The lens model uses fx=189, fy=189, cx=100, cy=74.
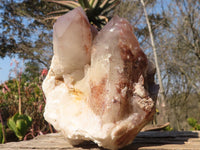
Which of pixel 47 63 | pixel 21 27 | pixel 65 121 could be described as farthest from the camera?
pixel 21 27

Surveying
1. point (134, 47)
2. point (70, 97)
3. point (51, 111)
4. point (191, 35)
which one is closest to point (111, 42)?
point (134, 47)

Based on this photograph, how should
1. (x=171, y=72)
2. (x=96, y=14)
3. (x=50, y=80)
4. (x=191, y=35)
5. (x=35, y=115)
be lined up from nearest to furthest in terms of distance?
(x=50, y=80), (x=35, y=115), (x=96, y=14), (x=191, y=35), (x=171, y=72)

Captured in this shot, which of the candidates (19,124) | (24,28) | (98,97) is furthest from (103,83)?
(24,28)

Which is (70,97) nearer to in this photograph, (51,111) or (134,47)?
(51,111)

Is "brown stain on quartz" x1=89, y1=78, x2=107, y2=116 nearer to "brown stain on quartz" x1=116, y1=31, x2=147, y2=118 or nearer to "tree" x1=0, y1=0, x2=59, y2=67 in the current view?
"brown stain on quartz" x1=116, y1=31, x2=147, y2=118

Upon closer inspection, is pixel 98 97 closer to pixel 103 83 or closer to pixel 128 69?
pixel 103 83

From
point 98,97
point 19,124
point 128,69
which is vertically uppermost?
point 128,69

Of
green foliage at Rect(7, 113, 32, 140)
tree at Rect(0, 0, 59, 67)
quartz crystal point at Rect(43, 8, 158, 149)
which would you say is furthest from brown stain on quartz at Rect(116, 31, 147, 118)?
tree at Rect(0, 0, 59, 67)

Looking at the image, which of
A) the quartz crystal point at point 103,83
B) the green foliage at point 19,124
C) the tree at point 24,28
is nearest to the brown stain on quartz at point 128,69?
the quartz crystal point at point 103,83
